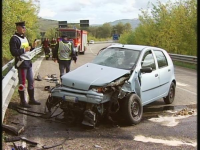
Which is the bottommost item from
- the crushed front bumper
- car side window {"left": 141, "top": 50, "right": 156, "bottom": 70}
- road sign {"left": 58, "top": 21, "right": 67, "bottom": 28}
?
the crushed front bumper

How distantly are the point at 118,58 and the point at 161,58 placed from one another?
1555 mm

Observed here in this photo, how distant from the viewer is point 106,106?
19.0 feet

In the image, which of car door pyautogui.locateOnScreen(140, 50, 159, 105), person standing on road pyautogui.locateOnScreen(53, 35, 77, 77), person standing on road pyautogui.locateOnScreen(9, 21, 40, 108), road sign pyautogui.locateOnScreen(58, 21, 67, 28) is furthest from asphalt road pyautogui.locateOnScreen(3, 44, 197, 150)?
road sign pyautogui.locateOnScreen(58, 21, 67, 28)

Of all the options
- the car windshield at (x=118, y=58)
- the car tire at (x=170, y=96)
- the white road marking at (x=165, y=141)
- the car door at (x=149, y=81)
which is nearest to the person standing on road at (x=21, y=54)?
the car windshield at (x=118, y=58)

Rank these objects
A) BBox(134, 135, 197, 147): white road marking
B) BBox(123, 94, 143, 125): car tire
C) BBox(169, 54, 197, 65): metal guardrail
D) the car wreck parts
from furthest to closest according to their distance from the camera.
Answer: BBox(169, 54, 197, 65): metal guardrail
BBox(123, 94, 143, 125): car tire
the car wreck parts
BBox(134, 135, 197, 147): white road marking

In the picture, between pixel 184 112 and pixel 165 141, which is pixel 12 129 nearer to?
pixel 165 141

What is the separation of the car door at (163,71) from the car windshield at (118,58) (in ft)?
3.08

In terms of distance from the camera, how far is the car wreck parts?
5578 mm

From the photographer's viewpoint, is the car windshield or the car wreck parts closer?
the car wreck parts

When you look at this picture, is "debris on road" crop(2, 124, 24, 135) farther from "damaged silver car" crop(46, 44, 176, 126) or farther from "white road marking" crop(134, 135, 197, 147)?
"white road marking" crop(134, 135, 197, 147)

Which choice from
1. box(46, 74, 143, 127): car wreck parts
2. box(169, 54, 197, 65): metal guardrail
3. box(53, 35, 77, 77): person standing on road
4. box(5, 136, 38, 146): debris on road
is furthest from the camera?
box(169, 54, 197, 65): metal guardrail

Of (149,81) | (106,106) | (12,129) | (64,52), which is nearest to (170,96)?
(149,81)

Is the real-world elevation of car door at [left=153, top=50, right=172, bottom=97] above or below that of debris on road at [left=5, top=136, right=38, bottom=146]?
above

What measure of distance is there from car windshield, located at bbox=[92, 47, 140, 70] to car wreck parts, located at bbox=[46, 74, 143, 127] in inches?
22.7
